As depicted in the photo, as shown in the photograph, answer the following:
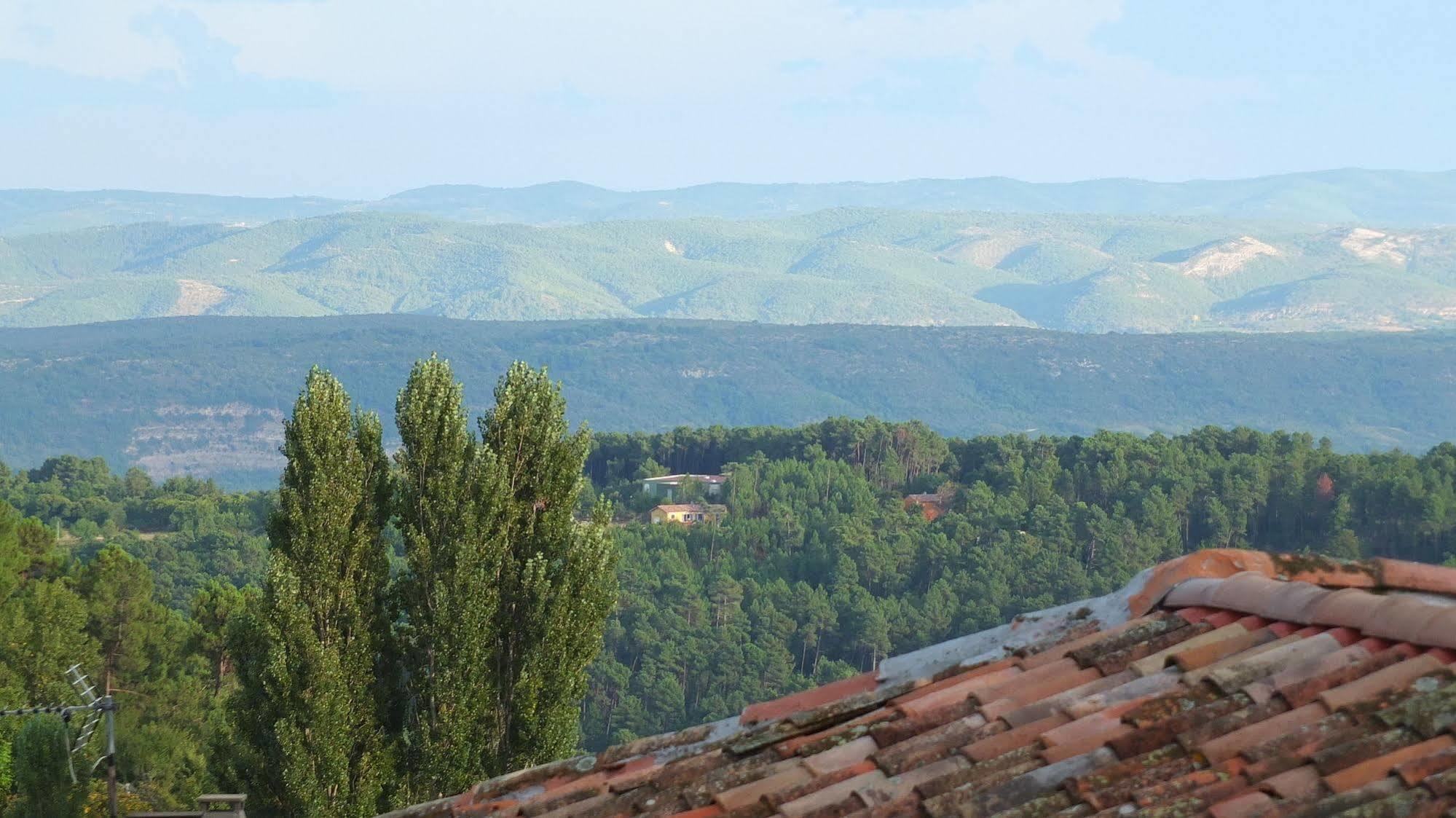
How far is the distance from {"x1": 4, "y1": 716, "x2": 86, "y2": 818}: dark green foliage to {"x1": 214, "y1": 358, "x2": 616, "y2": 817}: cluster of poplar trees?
502 cm

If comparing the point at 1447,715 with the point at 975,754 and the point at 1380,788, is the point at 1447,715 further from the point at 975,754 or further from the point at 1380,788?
the point at 975,754

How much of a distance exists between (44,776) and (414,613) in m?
6.94

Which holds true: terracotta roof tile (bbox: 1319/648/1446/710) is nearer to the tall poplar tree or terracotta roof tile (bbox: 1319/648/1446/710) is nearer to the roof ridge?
the roof ridge

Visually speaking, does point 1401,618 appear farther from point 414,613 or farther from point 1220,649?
point 414,613

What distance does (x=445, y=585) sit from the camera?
41.8 feet

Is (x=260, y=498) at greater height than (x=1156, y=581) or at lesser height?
lesser

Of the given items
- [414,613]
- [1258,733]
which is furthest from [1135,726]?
[414,613]

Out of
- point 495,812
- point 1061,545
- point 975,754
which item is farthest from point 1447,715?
point 1061,545

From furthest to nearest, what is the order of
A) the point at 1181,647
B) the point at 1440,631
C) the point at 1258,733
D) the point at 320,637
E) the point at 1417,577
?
the point at 320,637
the point at 1417,577
the point at 1181,647
the point at 1440,631
the point at 1258,733

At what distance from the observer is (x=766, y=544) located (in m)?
75.0

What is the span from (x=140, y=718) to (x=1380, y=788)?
89.8ft

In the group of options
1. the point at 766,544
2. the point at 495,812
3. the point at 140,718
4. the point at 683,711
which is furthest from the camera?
the point at 766,544

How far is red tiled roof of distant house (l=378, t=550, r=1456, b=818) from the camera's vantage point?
387 cm

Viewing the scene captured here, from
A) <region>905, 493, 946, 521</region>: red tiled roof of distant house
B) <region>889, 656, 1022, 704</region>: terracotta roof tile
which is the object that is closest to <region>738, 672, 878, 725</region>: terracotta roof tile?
<region>889, 656, 1022, 704</region>: terracotta roof tile
